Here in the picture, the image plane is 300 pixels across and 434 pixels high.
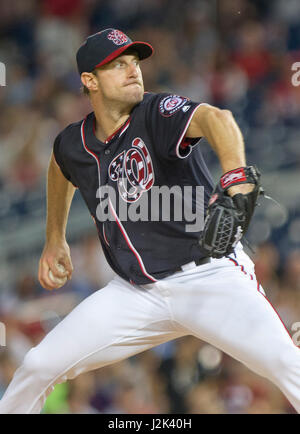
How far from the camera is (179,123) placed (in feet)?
8.91

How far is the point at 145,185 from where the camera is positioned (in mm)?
2922

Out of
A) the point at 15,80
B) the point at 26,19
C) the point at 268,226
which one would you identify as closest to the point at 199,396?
the point at 268,226

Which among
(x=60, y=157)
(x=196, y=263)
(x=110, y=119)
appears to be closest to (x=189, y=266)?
(x=196, y=263)

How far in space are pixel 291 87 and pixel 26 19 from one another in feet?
13.2

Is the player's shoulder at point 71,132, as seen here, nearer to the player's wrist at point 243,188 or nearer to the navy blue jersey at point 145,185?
the navy blue jersey at point 145,185

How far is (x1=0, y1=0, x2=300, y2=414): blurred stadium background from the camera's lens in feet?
17.1

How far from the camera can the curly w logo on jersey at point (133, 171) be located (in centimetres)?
291

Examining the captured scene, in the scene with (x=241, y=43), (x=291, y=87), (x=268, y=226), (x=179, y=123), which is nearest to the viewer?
(x=179, y=123)

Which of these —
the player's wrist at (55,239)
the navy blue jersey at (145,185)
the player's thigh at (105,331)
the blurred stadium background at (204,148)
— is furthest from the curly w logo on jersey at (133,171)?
the blurred stadium background at (204,148)

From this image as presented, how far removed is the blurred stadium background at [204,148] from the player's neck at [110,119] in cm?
247

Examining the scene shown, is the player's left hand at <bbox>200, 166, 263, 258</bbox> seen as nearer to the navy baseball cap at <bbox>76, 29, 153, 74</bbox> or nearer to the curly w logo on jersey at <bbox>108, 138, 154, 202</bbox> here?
the curly w logo on jersey at <bbox>108, 138, 154, 202</bbox>

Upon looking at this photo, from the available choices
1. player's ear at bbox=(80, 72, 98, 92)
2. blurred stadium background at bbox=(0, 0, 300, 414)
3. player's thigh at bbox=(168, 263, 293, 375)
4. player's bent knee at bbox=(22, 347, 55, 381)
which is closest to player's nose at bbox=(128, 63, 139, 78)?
player's ear at bbox=(80, 72, 98, 92)

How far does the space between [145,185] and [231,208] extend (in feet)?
1.95
